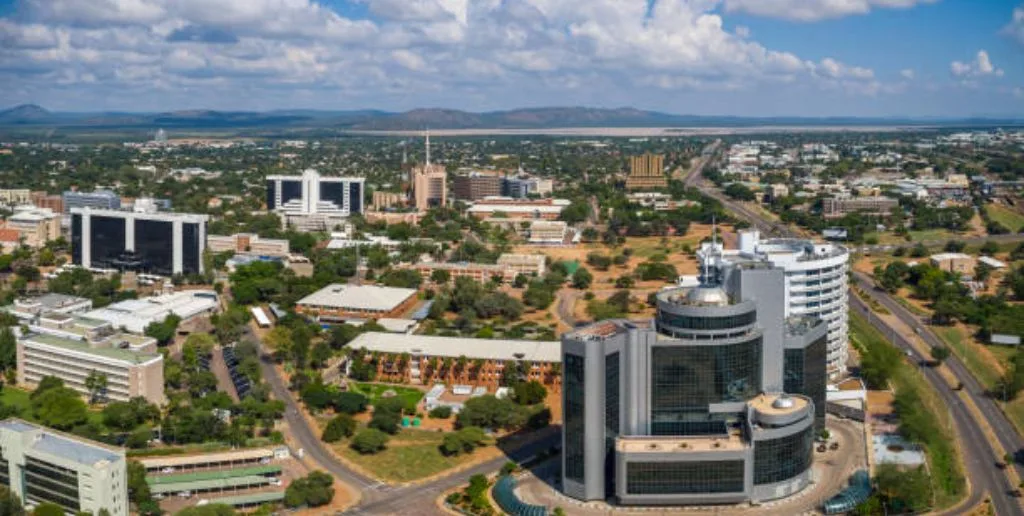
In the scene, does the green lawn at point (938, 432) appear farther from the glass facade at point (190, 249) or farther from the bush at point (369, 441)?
the glass facade at point (190, 249)

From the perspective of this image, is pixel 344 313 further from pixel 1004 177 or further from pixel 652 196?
pixel 1004 177

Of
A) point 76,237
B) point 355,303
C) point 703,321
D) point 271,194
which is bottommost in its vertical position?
point 355,303

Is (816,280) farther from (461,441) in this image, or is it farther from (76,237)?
(76,237)

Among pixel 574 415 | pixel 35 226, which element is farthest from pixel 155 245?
pixel 574 415

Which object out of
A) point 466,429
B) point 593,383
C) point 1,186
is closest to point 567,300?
point 466,429

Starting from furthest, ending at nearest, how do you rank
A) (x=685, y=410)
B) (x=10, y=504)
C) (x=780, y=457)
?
1. (x=685, y=410)
2. (x=780, y=457)
3. (x=10, y=504)

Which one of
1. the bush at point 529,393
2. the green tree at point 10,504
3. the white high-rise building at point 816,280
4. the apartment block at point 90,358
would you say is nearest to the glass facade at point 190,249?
the apartment block at point 90,358
